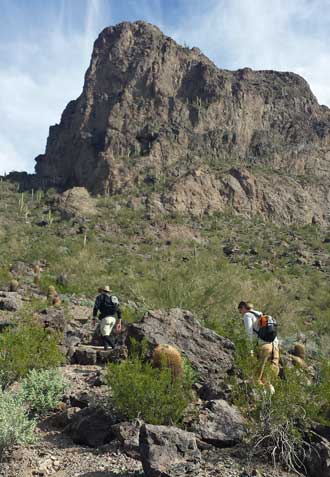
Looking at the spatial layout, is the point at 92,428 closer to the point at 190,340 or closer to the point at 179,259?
the point at 190,340

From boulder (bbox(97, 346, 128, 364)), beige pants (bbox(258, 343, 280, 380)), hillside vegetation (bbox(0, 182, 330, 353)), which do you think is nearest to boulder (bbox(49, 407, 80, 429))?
boulder (bbox(97, 346, 128, 364))

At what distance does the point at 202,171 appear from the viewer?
63.1m

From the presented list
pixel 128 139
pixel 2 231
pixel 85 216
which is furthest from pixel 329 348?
pixel 128 139

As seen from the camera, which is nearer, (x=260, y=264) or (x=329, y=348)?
(x=329, y=348)

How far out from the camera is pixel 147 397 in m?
5.45

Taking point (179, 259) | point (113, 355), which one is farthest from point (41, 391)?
point (179, 259)

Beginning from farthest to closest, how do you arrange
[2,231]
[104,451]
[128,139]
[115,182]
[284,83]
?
[284,83] < [128,139] < [115,182] < [2,231] < [104,451]

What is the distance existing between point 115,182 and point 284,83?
40.9 metres

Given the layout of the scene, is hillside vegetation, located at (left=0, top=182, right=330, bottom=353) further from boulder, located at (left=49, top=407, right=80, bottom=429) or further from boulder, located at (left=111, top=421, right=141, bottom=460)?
boulder, located at (left=111, top=421, right=141, bottom=460)

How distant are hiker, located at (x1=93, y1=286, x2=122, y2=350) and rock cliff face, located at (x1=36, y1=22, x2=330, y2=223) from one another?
45430 millimetres

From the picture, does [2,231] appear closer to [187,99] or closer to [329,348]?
[329,348]

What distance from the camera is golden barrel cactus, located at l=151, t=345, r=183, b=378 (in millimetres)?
6664

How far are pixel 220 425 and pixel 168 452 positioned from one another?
0.96m

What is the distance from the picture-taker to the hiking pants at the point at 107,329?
9.55 m
